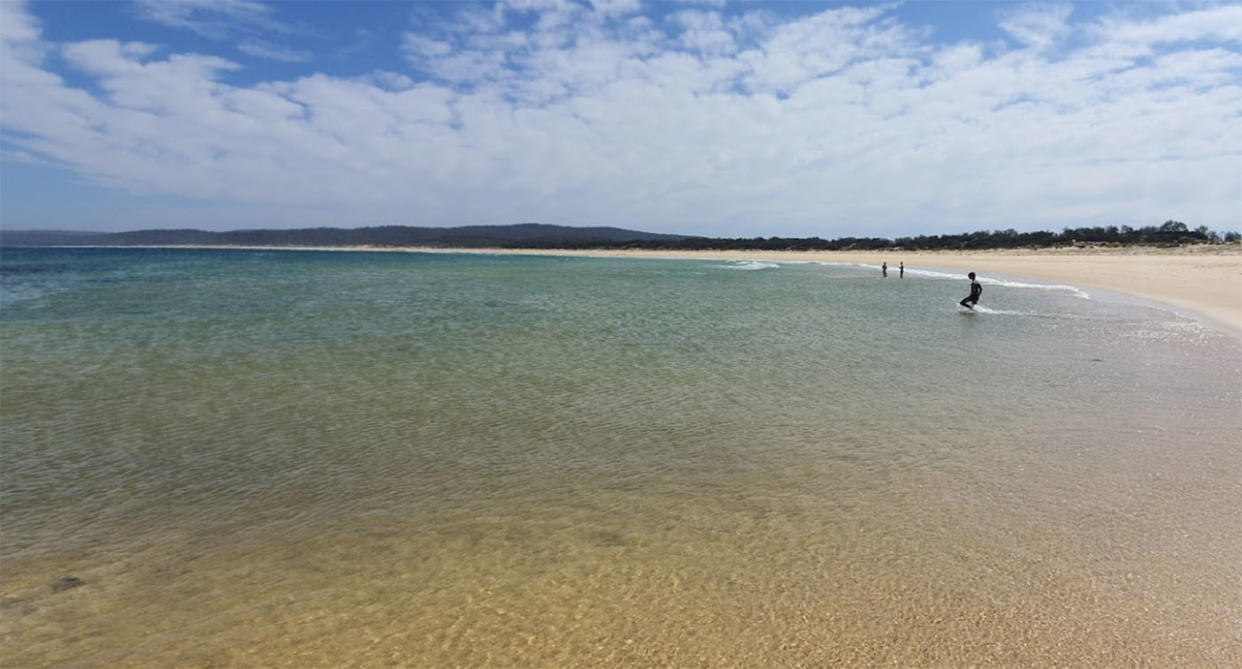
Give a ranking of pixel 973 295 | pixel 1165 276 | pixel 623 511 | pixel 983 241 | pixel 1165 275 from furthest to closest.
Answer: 1. pixel 983 241
2. pixel 1165 275
3. pixel 1165 276
4. pixel 973 295
5. pixel 623 511

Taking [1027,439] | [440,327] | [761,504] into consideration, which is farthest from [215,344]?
[1027,439]

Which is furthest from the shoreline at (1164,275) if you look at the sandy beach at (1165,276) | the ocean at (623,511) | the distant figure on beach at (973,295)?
the ocean at (623,511)

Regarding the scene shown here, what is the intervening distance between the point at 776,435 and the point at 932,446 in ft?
5.46

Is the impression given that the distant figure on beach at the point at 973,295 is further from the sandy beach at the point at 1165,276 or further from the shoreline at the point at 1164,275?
the sandy beach at the point at 1165,276

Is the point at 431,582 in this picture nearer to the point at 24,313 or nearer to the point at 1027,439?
the point at 1027,439

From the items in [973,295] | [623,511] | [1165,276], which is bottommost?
[623,511]

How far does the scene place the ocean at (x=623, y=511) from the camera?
3736 millimetres

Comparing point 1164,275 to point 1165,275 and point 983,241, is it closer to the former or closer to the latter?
point 1165,275

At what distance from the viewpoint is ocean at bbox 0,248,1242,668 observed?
12.3 feet

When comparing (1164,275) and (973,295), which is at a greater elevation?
(1164,275)

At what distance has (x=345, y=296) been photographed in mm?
30312

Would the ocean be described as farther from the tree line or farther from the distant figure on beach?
the tree line

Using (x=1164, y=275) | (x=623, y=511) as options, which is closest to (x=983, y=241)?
(x=1164, y=275)

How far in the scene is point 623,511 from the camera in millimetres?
5480
